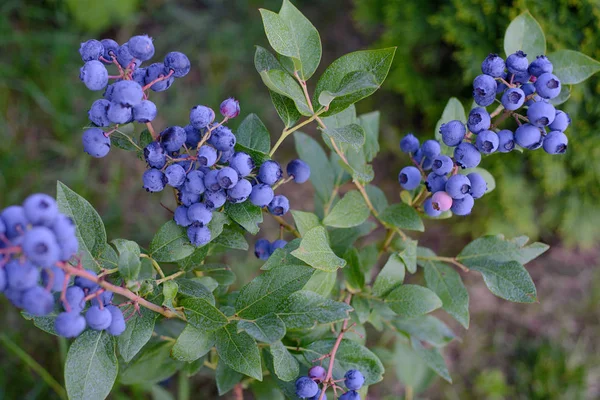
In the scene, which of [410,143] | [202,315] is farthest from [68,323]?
[410,143]

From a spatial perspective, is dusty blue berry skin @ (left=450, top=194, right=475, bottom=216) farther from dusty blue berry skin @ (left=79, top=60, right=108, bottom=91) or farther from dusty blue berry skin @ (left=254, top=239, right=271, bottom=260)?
dusty blue berry skin @ (left=79, top=60, right=108, bottom=91)

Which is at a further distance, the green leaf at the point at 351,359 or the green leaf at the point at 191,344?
the green leaf at the point at 351,359

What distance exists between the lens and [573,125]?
2600mm

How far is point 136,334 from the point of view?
1.08m

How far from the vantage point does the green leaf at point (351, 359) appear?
1.21 m

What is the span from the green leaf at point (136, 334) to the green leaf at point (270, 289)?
0.19 m

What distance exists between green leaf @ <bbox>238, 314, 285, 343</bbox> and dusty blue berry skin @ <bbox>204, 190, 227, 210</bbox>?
25 cm

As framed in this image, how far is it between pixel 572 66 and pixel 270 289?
0.86 m

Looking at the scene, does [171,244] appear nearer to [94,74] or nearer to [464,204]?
[94,74]

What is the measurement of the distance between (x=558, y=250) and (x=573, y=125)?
111 cm

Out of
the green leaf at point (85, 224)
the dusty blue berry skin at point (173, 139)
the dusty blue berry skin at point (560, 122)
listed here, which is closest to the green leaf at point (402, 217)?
the dusty blue berry skin at point (560, 122)

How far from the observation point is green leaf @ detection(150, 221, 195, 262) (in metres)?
1.16

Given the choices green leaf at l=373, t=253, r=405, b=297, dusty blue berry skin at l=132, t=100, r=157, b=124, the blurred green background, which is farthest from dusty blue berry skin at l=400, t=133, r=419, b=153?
the blurred green background

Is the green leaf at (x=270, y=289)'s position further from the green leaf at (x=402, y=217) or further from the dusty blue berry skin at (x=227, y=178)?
the green leaf at (x=402, y=217)
